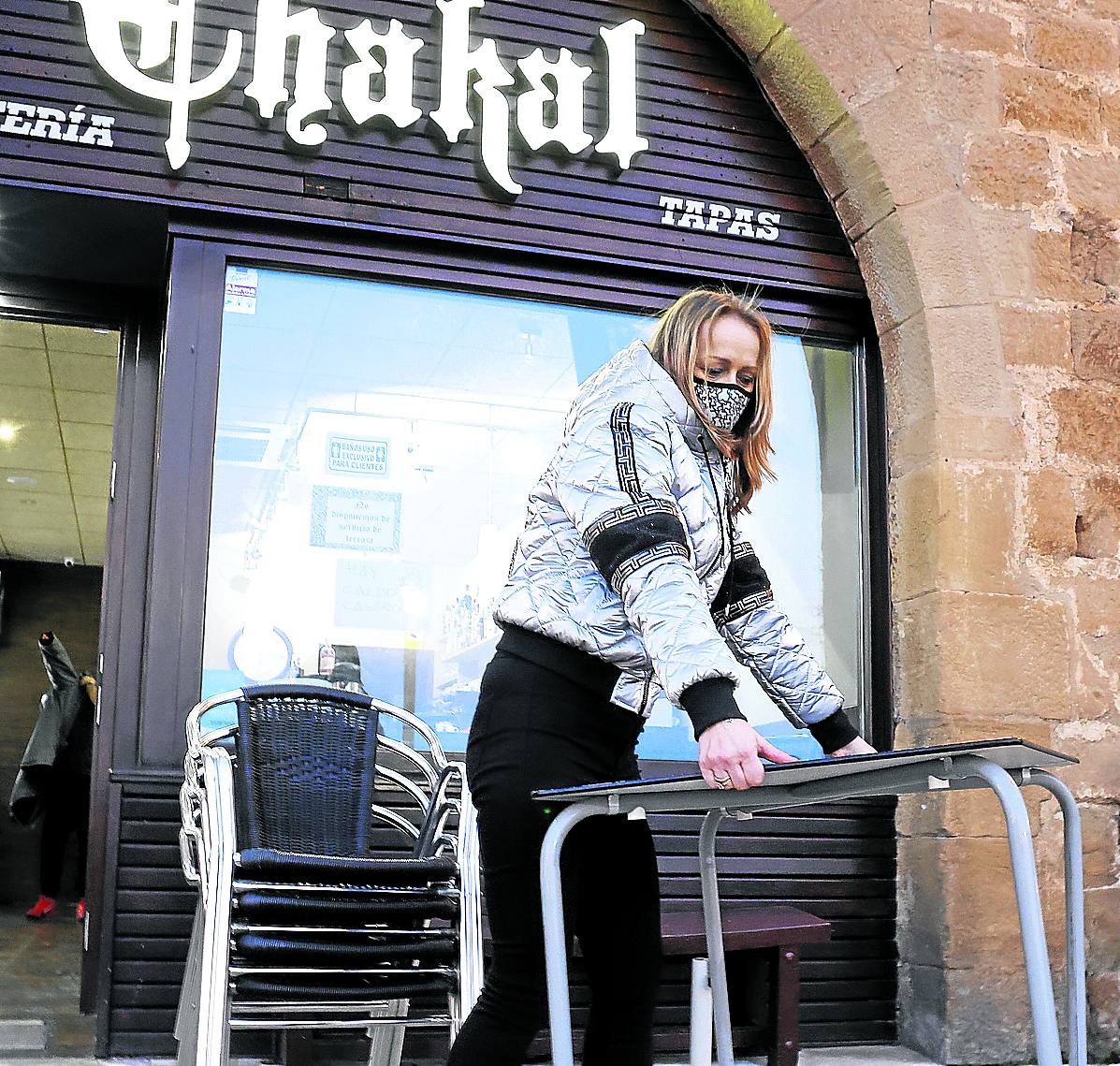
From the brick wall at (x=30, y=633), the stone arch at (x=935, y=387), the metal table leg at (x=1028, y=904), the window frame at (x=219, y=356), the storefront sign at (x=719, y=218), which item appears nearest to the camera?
the metal table leg at (x=1028, y=904)

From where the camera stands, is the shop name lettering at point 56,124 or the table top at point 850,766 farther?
the shop name lettering at point 56,124

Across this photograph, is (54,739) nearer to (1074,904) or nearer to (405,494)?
(405,494)

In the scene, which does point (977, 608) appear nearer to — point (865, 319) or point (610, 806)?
point (865, 319)

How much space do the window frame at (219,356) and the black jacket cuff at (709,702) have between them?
7.75 ft

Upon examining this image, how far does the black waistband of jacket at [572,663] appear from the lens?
2143mm

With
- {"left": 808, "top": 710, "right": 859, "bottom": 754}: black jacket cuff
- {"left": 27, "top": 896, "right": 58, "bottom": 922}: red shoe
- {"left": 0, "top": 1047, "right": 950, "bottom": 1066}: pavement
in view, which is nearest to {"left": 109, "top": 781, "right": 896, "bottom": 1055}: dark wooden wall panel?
{"left": 0, "top": 1047, "right": 950, "bottom": 1066}: pavement

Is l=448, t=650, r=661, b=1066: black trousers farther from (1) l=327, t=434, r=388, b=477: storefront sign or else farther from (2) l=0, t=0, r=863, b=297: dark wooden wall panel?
(2) l=0, t=0, r=863, b=297: dark wooden wall panel

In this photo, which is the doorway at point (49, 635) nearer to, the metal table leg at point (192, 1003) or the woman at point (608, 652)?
the metal table leg at point (192, 1003)

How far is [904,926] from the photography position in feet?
14.1

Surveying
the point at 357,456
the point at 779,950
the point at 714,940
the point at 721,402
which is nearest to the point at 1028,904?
the point at 714,940

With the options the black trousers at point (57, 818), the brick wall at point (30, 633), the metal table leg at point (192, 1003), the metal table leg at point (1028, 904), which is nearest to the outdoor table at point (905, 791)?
the metal table leg at point (1028, 904)

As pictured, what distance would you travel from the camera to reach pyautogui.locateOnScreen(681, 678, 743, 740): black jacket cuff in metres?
1.89

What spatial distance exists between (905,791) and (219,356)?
2.87 meters

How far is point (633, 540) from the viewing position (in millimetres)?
2035
